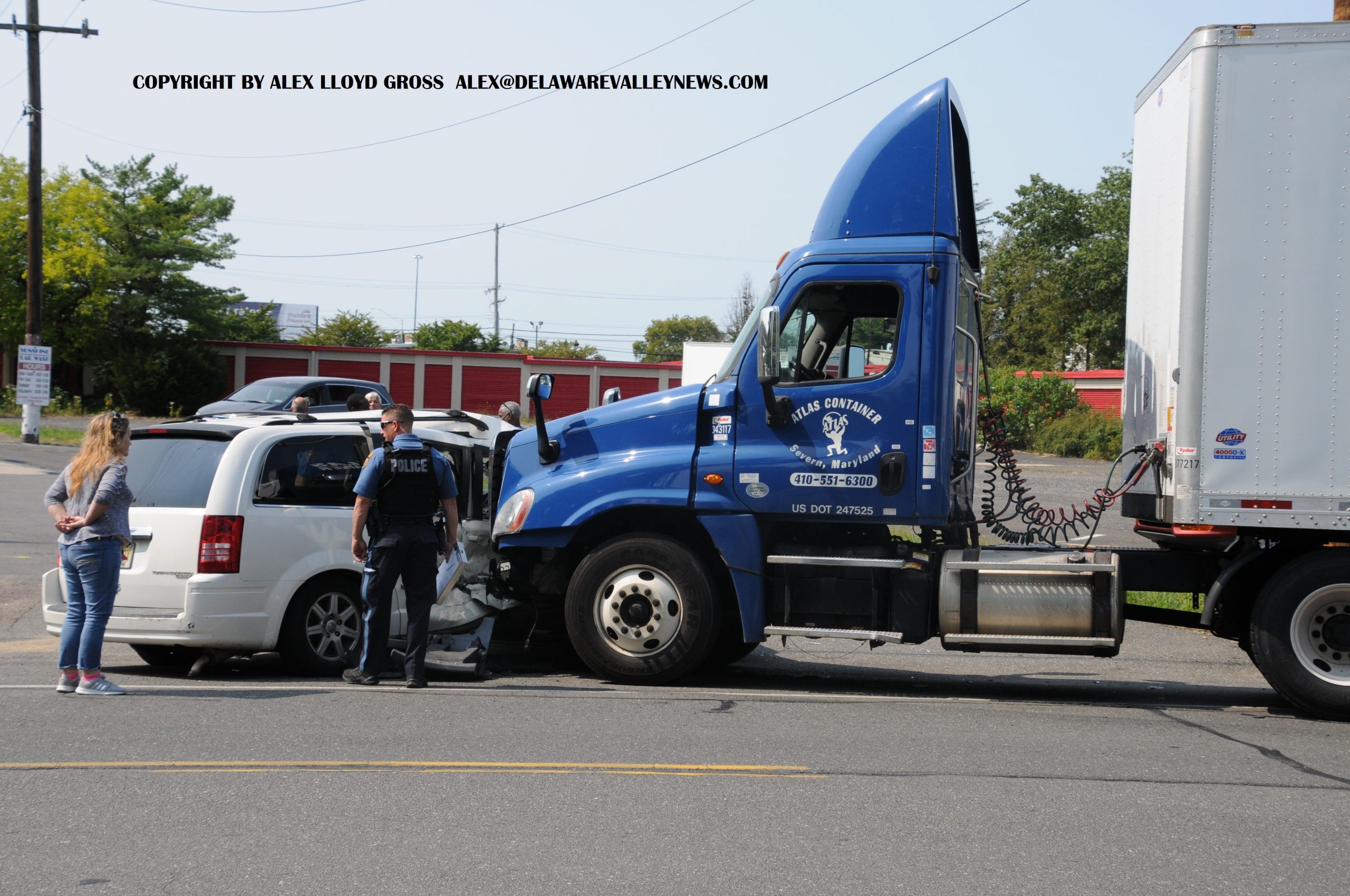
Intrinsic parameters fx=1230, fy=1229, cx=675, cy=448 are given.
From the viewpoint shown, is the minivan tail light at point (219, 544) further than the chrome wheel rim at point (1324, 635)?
Yes

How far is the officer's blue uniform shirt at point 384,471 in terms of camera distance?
795 centimetres

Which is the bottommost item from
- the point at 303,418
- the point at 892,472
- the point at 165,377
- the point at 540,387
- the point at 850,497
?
the point at 850,497

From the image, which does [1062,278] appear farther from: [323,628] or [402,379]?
[323,628]

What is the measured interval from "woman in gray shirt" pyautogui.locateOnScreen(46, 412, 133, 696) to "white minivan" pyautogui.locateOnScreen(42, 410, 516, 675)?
1.05 feet

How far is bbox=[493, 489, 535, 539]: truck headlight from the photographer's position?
8414mm

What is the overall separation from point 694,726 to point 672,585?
136 cm

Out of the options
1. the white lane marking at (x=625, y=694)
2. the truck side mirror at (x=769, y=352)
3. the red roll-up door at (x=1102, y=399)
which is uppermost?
the red roll-up door at (x=1102, y=399)

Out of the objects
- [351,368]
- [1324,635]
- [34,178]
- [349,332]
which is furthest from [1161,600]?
[349,332]

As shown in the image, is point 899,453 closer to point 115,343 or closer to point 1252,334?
point 1252,334

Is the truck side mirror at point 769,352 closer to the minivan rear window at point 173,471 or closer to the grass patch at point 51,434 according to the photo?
the minivan rear window at point 173,471

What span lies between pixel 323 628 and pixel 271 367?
47.5 meters

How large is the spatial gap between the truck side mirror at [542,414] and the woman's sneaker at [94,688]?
3.09 m

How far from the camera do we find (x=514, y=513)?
27.9 ft

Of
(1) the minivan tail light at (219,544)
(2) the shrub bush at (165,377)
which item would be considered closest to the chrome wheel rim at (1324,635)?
(1) the minivan tail light at (219,544)
